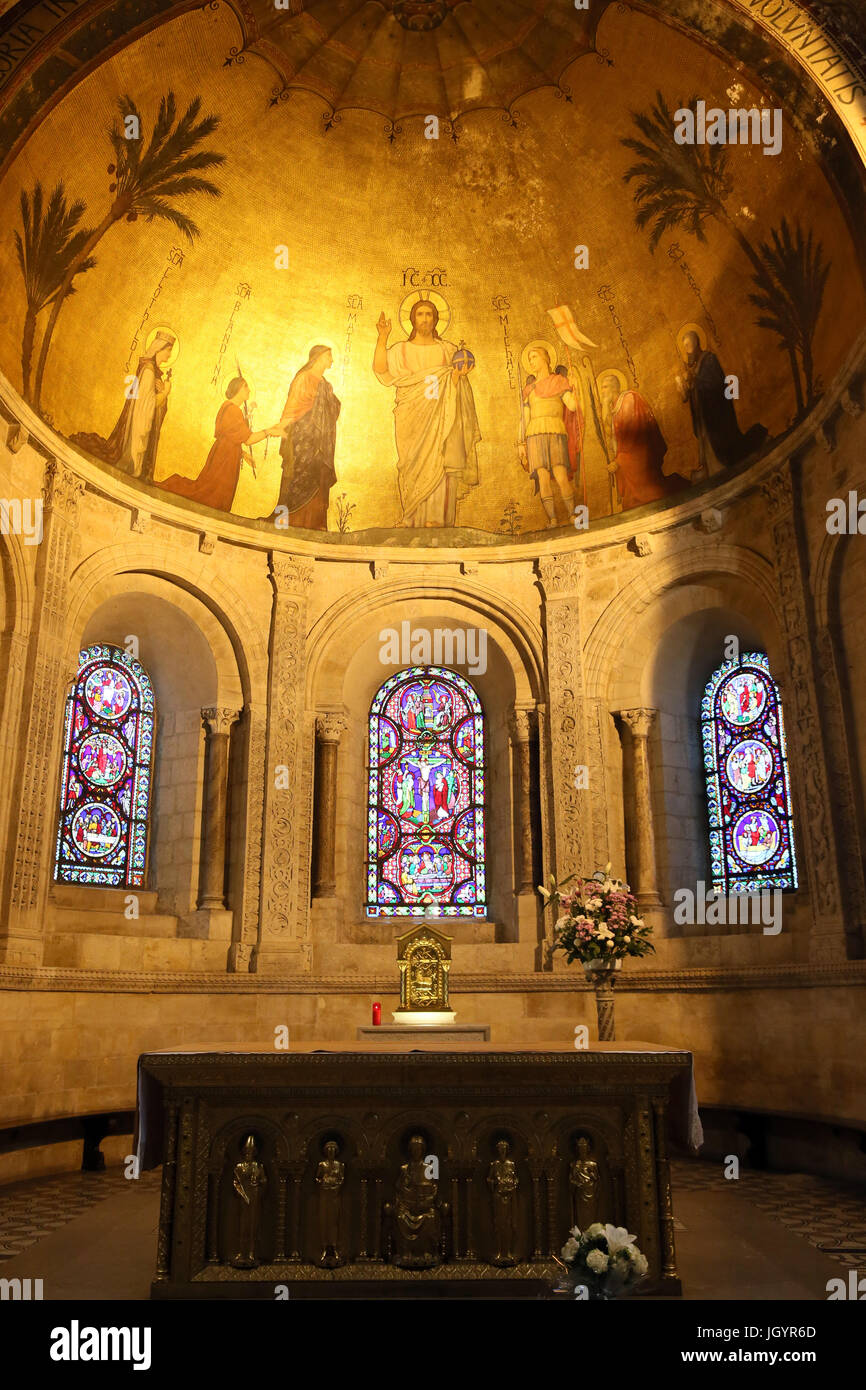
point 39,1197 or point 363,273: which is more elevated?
point 363,273

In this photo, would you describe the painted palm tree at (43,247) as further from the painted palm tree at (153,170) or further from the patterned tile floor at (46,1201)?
the patterned tile floor at (46,1201)

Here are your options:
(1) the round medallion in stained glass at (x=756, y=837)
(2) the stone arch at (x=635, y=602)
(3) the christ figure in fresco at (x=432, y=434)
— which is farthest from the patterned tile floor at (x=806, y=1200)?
(3) the christ figure in fresco at (x=432, y=434)

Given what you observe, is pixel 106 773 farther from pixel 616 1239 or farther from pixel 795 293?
pixel 616 1239

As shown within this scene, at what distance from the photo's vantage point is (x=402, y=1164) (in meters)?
6.62

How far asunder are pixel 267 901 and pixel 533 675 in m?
4.39

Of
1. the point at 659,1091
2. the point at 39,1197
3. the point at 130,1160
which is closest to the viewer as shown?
the point at 659,1091

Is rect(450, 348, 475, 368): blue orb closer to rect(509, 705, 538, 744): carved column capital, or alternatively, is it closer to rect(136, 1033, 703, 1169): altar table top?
rect(509, 705, 538, 744): carved column capital

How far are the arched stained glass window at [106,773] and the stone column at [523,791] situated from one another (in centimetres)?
465

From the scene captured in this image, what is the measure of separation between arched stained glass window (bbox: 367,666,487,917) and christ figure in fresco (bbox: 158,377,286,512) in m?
3.39

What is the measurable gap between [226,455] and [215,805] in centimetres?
455

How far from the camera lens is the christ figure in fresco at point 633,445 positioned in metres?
14.0

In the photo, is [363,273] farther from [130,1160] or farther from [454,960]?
[130,1160]

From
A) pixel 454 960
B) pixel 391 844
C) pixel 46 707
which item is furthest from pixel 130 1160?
pixel 391 844

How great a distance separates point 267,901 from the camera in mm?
13023
